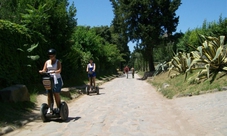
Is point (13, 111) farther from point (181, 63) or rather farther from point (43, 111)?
point (181, 63)

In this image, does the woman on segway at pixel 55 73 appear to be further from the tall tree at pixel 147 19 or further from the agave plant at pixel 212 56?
the tall tree at pixel 147 19

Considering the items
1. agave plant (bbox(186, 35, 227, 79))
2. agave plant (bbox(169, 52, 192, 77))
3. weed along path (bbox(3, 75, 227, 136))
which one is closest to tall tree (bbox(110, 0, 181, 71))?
agave plant (bbox(169, 52, 192, 77))

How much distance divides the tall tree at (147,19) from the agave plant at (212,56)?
17.7m

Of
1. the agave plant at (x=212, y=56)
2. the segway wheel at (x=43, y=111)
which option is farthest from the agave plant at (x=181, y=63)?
the segway wheel at (x=43, y=111)

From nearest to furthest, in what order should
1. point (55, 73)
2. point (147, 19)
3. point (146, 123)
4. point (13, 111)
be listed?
point (146, 123) → point (55, 73) → point (13, 111) → point (147, 19)

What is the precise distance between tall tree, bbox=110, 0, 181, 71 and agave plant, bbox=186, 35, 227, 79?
17.7 metres

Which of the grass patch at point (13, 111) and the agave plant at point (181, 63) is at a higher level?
the agave plant at point (181, 63)

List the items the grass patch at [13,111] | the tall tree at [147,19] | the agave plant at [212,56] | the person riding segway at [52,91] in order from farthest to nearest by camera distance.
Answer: the tall tree at [147,19] → the agave plant at [212,56] → the person riding segway at [52,91] → the grass patch at [13,111]

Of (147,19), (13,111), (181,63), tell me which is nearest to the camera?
(13,111)

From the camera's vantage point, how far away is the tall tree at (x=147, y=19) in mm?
30328

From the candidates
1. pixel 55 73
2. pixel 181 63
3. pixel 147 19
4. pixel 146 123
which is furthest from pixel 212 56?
pixel 147 19

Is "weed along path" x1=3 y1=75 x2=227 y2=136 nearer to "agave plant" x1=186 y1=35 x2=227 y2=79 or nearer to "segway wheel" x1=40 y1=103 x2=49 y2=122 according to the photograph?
"segway wheel" x1=40 y1=103 x2=49 y2=122

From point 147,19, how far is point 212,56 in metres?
20.4

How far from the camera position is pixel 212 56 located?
12.1 m
